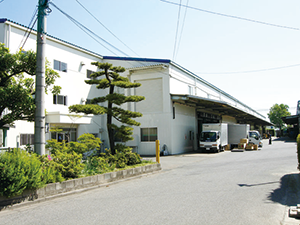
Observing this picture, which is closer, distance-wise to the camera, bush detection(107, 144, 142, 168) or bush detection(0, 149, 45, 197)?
bush detection(0, 149, 45, 197)

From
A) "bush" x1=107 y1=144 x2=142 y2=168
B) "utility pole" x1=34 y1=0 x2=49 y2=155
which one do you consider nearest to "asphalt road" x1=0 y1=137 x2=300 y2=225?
"utility pole" x1=34 y1=0 x2=49 y2=155

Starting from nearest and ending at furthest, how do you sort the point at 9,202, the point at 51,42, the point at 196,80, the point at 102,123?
the point at 9,202 < the point at 51,42 < the point at 102,123 < the point at 196,80

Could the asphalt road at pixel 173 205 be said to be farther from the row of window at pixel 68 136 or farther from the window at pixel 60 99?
the window at pixel 60 99

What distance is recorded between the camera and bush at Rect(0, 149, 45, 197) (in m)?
6.97

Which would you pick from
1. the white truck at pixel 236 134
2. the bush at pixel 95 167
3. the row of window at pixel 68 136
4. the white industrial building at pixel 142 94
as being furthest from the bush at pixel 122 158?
the white truck at pixel 236 134

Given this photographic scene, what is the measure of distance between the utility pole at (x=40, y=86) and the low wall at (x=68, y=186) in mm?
1351

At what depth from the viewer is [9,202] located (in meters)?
7.17

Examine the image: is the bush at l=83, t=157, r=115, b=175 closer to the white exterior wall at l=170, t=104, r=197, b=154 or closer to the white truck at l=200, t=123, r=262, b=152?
the white exterior wall at l=170, t=104, r=197, b=154

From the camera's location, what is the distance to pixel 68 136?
70.8 ft

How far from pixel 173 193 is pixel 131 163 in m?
5.65

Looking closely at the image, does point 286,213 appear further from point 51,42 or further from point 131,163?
point 51,42

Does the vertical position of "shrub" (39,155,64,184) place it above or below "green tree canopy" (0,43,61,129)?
below

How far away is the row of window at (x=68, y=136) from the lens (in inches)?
769

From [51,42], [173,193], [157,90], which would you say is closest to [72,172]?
[173,193]
